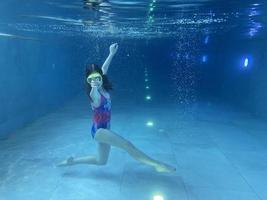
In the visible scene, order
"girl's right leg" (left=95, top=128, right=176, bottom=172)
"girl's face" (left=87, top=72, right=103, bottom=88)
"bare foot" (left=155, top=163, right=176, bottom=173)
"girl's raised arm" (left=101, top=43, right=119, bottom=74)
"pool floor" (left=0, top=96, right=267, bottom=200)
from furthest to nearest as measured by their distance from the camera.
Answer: "girl's raised arm" (left=101, top=43, right=119, bottom=74)
"bare foot" (left=155, top=163, right=176, bottom=173)
"girl's right leg" (left=95, top=128, right=176, bottom=172)
"girl's face" (left=87, top=72, right=103, bottom=88)
"pool floor" (left=0, top=96, right=267, bottom=200)

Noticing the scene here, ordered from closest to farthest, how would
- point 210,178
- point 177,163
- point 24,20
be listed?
point 210,178 < point 177,163 < point 24,20

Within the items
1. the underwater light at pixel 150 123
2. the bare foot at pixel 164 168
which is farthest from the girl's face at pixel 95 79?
the underwater light at pixel 150 123

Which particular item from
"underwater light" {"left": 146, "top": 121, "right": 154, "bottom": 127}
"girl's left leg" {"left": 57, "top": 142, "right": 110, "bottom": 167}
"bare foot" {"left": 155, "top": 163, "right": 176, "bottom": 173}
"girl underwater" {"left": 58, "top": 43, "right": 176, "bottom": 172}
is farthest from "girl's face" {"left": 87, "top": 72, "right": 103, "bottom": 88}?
"underwater light" {"left": 146, "top": 121, "right": 154, "bottom": 127}

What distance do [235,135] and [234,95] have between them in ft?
30.1

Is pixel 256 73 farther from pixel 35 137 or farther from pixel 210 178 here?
pixel 35 137

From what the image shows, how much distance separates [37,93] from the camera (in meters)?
15.7

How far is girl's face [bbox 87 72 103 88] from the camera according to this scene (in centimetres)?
578

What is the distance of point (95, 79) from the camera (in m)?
→ 5.83

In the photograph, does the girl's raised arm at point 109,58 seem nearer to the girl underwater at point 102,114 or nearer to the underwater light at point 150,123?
the girl underwater at point 102,114

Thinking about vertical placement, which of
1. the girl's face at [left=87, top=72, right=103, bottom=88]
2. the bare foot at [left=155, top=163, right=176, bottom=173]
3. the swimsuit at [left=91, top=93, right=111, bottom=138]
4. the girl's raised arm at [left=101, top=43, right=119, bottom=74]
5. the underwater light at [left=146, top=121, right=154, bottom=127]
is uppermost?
the girl's raised arm at [left=101, top=43, right=119, bottom=74]

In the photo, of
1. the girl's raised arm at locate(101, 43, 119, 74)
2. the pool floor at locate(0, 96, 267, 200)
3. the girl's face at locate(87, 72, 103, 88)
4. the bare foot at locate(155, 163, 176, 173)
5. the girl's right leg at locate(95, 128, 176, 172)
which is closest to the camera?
the pool floor at locate(0, 96, 267, 200)

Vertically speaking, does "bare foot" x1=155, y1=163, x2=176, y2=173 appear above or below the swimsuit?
below

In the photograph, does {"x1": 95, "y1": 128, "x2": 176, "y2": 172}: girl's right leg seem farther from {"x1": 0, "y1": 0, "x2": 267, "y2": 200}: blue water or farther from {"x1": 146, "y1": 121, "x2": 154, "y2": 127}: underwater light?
{"x1": 146, "y1": 121, "x2": 154, "y2": 127}: underwater light

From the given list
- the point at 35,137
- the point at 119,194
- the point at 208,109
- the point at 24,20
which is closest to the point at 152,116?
the point at 208,109
